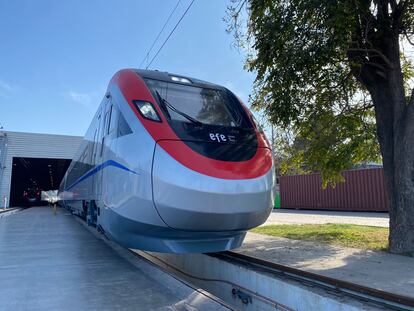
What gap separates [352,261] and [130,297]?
3866mm

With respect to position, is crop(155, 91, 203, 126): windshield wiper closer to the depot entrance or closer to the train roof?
the train roof

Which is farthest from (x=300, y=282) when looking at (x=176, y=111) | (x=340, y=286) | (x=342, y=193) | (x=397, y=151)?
(x=342, y=193)

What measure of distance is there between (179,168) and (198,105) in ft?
5.07

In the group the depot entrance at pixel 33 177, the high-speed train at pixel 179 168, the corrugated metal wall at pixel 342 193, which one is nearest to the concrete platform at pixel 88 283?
the high-speed train at pixel 179 168

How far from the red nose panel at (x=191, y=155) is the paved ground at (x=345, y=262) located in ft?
6.40

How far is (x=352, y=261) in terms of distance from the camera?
6.55 metres

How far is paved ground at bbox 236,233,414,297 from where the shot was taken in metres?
5.16

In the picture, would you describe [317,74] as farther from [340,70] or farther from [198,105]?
[198,105]

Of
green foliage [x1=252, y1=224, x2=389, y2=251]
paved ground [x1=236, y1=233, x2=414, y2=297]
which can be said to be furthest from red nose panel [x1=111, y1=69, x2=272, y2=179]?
green foliage [x1=252, y1=224, x2=389, y2=251]

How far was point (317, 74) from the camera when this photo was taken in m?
7.78

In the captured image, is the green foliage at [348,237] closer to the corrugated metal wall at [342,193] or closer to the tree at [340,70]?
the tree at [340,70]

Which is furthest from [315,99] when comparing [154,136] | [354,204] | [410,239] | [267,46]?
[354,204]

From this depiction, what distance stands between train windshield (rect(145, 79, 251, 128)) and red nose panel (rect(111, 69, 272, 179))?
224mm

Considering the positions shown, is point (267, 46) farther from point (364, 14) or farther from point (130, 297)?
point (130, 297)
